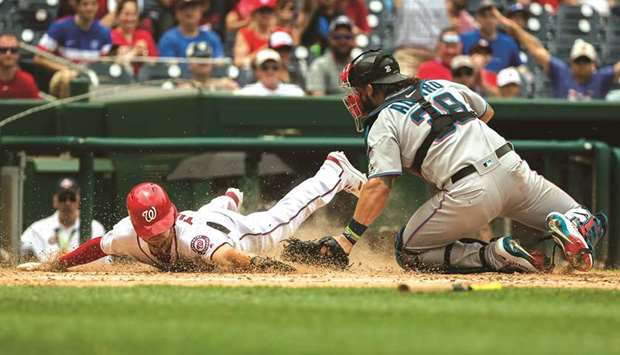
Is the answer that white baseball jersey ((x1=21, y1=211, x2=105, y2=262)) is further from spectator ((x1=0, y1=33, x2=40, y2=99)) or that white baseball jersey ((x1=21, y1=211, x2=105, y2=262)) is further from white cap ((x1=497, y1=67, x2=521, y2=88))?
white cap ((x1=497, y1=67, x2=521, y2=88))

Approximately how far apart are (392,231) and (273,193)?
3.34 feet

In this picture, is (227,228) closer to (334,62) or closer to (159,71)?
(159,71)

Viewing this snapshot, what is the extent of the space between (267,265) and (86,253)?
1.21 meters

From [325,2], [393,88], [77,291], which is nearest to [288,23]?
[325,2]

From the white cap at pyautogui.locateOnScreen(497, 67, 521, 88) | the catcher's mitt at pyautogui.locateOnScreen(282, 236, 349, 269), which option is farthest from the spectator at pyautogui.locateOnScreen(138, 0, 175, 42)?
the catcher's mitt at pyautogui.locateOnScreen(282, 236, 349, 269)

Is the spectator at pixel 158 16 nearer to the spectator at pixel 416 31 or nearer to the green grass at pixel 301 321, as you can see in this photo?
the spectator at pixel 416 31

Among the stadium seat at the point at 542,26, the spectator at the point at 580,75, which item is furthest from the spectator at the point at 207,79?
the stadium seat at the point at 542,26

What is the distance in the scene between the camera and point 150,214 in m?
8.05

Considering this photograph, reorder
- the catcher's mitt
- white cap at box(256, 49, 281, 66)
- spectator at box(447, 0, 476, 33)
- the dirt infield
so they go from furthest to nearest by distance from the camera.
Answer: spectator at box(447, 0, 476, 33) < white cap at box(256, 49, 281, 66) < the catcher's mitt < the dirt infield

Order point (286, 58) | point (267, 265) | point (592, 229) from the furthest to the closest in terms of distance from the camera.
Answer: point (286, 58)
point (592, 229)
point (267, 265)

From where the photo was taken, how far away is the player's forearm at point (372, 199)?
813 cm

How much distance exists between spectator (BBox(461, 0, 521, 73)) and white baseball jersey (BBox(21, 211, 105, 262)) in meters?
4.88

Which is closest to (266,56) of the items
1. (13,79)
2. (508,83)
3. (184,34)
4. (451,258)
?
(184,34)

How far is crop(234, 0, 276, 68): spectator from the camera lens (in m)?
13.0
